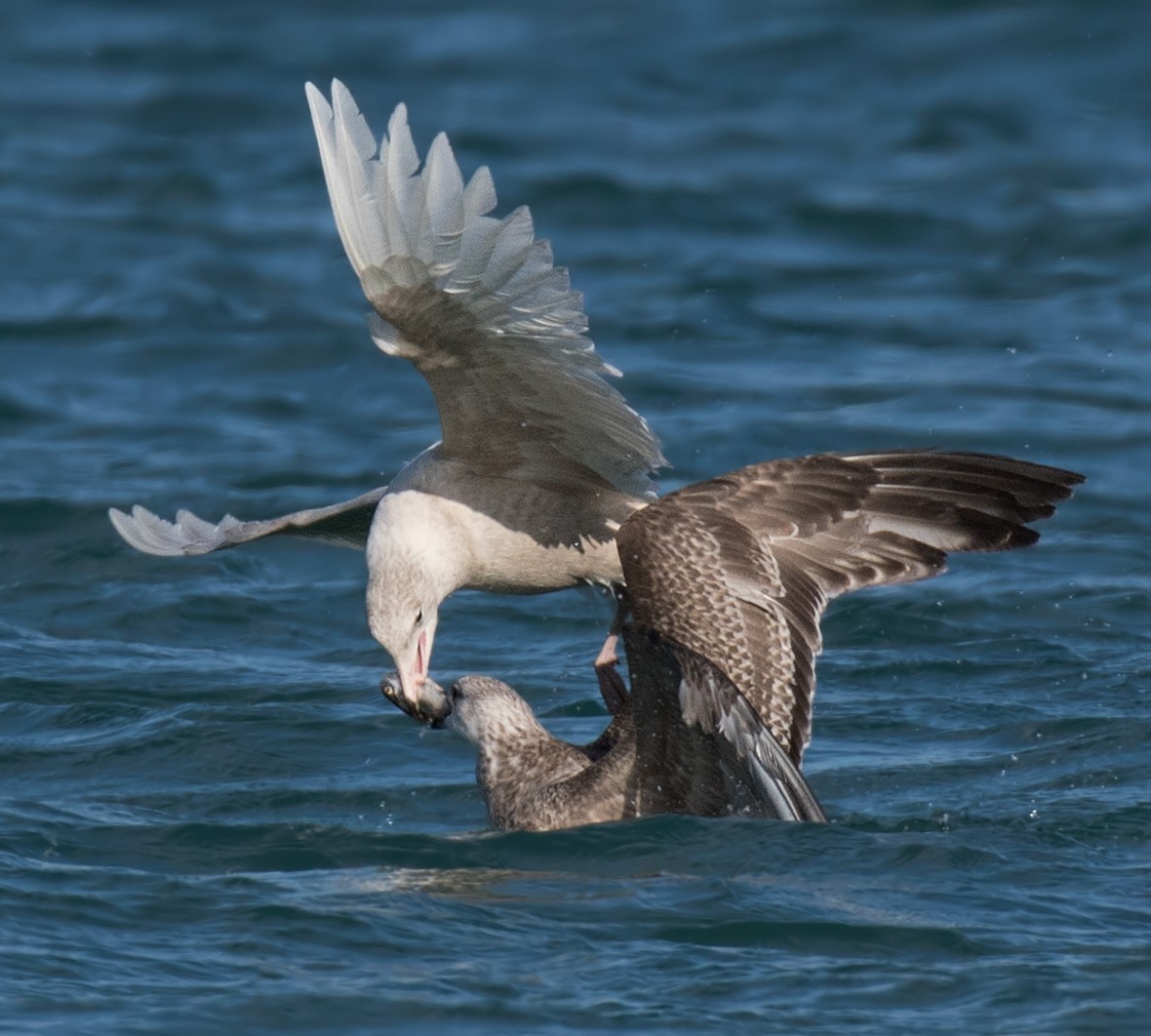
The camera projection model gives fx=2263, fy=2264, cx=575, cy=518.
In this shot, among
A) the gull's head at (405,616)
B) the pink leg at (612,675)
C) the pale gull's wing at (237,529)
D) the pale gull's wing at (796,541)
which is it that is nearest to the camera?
the pale gull's wing at (796,541)

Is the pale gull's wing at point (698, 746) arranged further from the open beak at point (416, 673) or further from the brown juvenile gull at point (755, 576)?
the open beak at point (416, 673)

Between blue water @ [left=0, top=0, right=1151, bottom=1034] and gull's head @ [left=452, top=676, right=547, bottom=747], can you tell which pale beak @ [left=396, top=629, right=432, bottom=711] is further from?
blue water @ [left=0, top=0, right=1151, bottom=1034]

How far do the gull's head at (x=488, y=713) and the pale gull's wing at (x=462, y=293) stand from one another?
0.91m

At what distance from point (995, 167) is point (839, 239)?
5.15ft

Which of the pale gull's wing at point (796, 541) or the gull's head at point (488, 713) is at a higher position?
the pale gull's wing at point (796, 541)

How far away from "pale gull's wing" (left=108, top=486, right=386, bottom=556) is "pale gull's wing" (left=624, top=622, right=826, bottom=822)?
1739 millimetres

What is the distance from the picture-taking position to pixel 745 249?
14844 mm

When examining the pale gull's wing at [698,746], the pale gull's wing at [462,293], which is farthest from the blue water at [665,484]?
the pale gull's wing at [462,293]

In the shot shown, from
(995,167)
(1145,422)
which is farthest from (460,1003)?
(995,167)

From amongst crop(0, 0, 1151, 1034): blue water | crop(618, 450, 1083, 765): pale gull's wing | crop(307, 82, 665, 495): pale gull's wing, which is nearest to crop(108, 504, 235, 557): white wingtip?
crop(0, 0, 1151, 1034): blue water

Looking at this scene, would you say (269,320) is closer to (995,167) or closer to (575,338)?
(995,167)

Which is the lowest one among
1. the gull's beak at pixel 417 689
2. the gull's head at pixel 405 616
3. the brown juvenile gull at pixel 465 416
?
the gull's beak at pixel 417 689

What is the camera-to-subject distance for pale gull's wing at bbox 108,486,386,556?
315 inches

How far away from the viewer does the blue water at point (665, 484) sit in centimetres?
618
